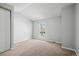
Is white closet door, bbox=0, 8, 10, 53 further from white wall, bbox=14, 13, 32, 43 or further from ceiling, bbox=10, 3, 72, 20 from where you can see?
white wall, bbox=14, 13, 32, 43

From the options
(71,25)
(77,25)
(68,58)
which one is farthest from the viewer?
(71,25)

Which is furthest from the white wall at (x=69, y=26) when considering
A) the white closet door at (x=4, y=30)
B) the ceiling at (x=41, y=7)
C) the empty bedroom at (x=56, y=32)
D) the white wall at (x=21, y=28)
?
the white wall at (x=21, y=28)

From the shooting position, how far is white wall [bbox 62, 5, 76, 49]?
10.4ft

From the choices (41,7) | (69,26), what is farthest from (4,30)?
(69,26)

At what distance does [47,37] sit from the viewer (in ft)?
18.5

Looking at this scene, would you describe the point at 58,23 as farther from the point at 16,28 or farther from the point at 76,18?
the point at 16,28

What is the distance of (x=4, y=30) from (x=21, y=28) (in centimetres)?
257

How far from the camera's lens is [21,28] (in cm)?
547

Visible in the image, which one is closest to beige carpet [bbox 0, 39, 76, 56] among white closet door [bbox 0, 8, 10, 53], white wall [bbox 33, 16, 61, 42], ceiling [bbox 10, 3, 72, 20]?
white closet door [bbox 0, 8, 10, 53]

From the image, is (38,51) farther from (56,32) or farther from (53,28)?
(53,28)

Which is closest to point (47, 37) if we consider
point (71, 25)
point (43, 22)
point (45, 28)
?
point (45, 28)

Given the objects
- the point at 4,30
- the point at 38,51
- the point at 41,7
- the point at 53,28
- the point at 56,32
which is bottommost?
the point at 38,51

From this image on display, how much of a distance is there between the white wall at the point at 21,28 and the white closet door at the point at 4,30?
1764 mm

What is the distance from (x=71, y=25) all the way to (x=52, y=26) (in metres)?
2.18
